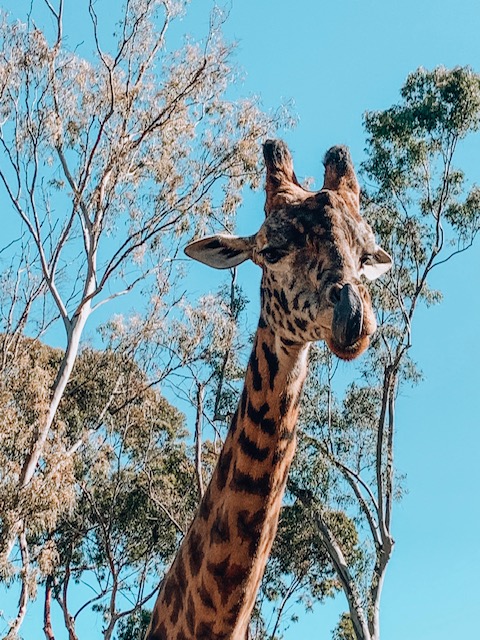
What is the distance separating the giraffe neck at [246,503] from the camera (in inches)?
140

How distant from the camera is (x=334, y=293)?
3.23 metres

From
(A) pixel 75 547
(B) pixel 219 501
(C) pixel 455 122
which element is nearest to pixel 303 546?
(A) pixel 75 547

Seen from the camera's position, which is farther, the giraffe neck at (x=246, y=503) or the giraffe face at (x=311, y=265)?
the giraffe neck at (x=246, y=503)

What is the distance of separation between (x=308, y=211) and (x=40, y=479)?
31.5 ft

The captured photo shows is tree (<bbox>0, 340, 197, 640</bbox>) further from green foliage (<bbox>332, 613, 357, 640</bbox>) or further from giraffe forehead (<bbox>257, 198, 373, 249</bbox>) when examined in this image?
giraffe forehead (<bbox>257, 198, 373, 249</bbox>)

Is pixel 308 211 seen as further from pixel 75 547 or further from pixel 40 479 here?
pixel 75 547

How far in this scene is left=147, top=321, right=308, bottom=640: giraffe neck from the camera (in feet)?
11.7

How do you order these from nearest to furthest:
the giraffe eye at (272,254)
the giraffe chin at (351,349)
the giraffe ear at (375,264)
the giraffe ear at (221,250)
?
the giraffe chin at (351,349) → the giraffe eye at (272,254) → the giraffe ear at (375,264) → the giraffe ear at (221,250)

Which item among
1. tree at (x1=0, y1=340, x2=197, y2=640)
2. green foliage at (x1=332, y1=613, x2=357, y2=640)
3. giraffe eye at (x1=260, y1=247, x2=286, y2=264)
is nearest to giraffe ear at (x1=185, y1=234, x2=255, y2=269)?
giraffe eye at (x1=260, y1=247, x2=286, y2=264)

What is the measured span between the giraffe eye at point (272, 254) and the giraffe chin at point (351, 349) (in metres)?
0.63

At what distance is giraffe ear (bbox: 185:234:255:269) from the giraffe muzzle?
108 centimetres

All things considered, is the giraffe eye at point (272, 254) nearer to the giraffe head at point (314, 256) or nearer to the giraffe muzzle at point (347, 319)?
the giraffe head at point (314, 256)

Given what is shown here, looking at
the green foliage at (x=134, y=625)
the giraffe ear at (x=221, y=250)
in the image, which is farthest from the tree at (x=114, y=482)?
the giraffe ear at (x=221, y=250)

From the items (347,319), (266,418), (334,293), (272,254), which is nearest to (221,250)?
(272,254)
